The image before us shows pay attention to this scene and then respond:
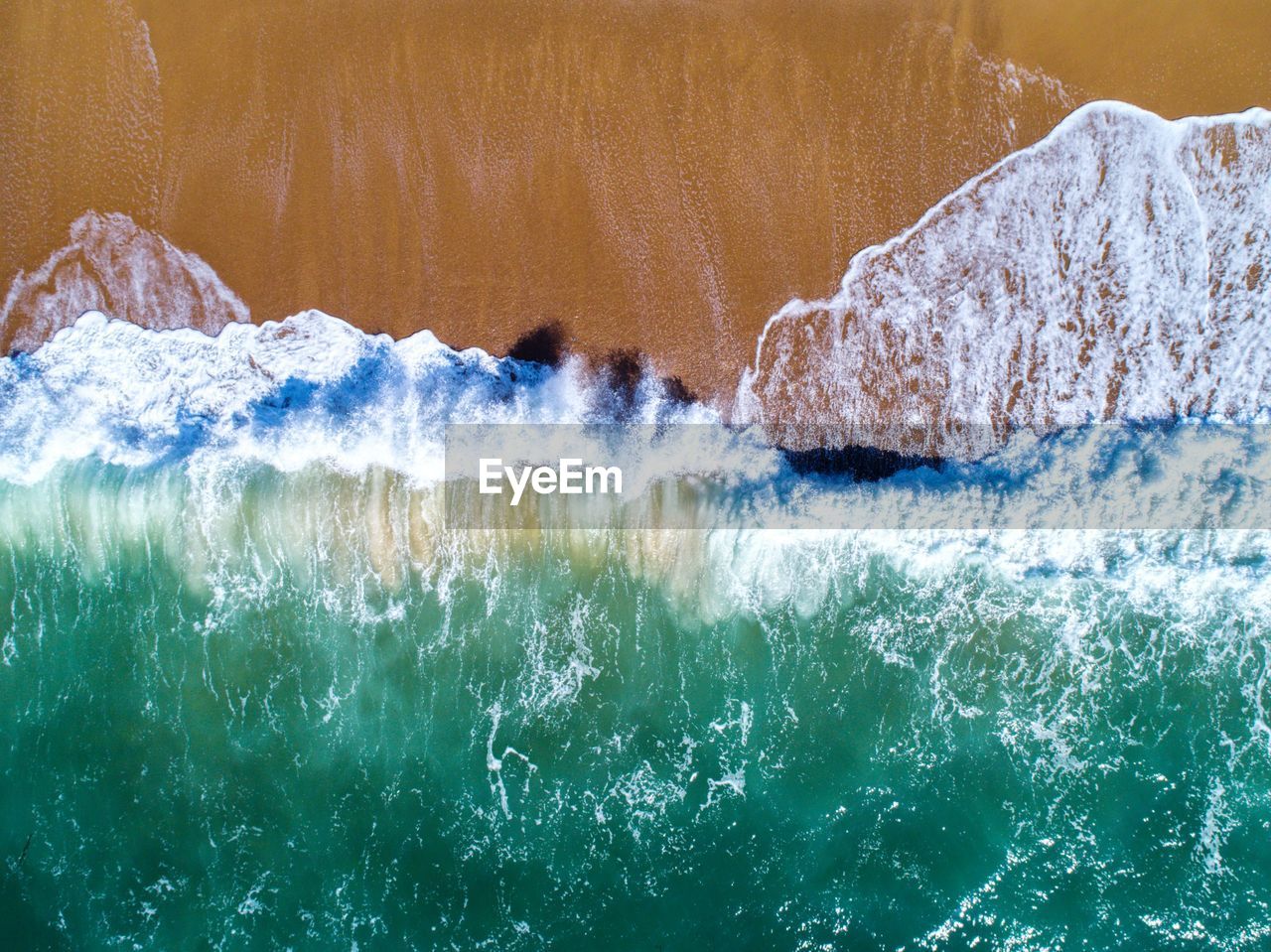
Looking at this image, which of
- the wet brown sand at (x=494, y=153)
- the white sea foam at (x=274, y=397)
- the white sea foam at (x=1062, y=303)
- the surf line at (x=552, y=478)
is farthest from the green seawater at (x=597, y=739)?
the wet brown sand at (x=494, y=153)

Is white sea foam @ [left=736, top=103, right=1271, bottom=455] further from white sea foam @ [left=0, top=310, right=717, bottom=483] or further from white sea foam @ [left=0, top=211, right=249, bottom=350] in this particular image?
white sea foam @ [left=0, top=211, right=249, bottom=350]

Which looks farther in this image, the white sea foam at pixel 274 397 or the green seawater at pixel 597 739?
the white sea foam at pixel 274 397

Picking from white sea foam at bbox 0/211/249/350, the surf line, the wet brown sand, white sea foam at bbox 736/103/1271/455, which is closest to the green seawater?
the surf line

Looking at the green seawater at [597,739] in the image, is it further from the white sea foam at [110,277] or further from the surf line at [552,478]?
the white sea foam at [110,277]

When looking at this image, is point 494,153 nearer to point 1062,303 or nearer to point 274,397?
point 274,397

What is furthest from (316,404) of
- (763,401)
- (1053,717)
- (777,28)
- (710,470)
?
(1053,717)

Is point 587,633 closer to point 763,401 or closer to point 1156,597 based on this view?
point 763,401
